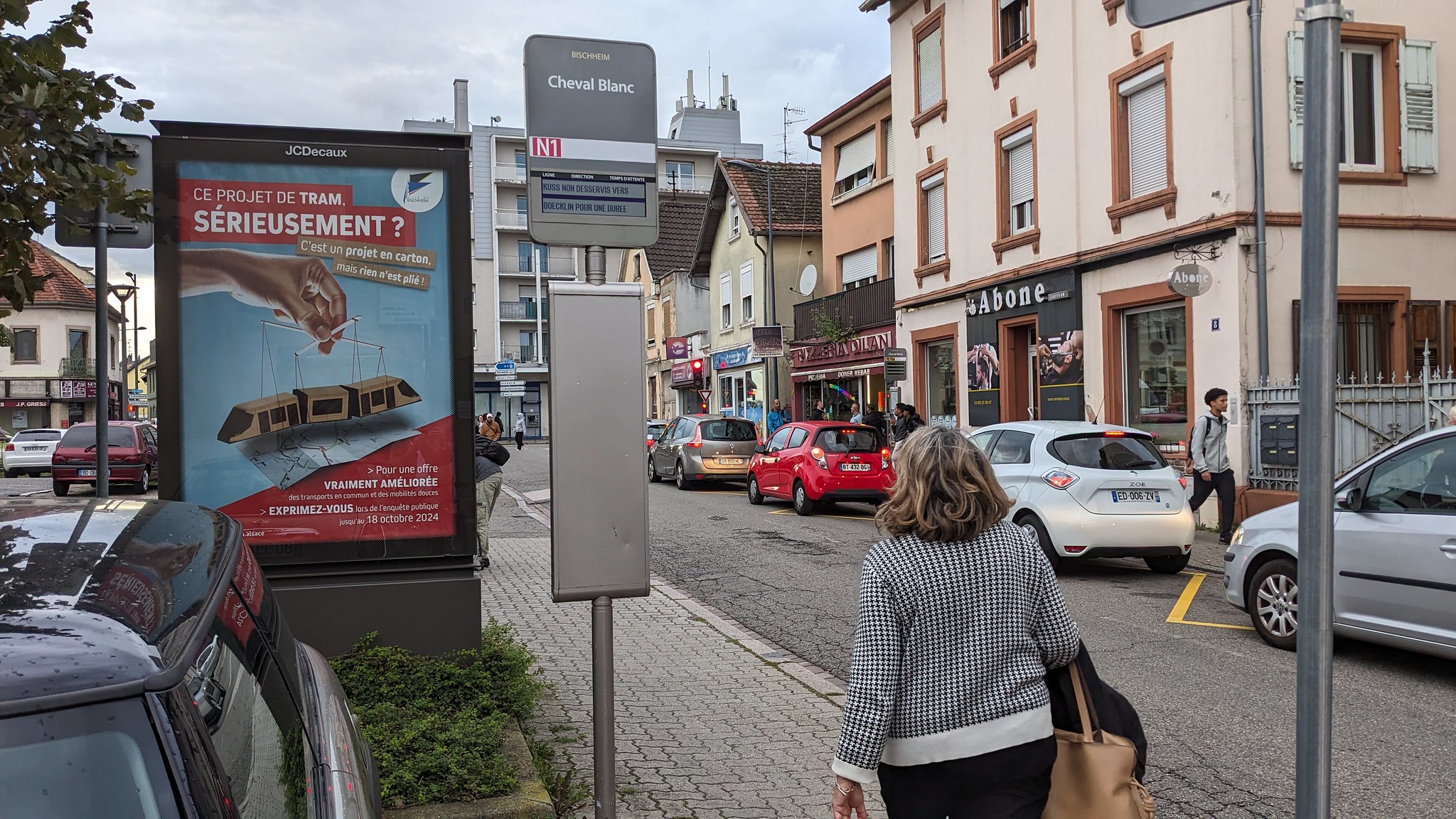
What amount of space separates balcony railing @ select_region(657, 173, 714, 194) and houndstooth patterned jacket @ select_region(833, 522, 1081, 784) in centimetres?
7013

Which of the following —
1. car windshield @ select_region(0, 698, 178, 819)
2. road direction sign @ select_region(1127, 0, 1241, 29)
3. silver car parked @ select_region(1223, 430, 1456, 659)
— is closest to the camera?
car windshield @ select_region(0, 698, 178, 819)

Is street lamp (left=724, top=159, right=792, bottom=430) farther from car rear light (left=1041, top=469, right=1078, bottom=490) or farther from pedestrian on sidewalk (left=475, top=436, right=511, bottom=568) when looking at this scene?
car rear light (left=1041, top=469, right=1078, bottom=490)

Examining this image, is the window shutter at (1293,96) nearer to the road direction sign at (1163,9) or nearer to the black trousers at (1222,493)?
the black trousers at (1222,493)

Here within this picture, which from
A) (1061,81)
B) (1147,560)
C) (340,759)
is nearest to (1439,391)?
(1147,560)

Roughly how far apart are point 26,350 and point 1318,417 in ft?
221

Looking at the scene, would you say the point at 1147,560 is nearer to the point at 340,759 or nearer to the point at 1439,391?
the point at 1439,391

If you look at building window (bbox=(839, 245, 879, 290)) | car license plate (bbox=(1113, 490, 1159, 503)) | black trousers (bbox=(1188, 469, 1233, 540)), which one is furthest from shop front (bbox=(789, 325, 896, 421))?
car license plate (bbox=(1113, 490, 1159, 503))

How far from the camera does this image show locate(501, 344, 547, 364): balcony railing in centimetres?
7369

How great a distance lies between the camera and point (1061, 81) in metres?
19.3

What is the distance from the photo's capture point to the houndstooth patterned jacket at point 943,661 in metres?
2.72

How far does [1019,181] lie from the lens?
21.1 m

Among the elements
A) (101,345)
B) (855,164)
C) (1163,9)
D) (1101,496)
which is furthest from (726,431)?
(1163,9)

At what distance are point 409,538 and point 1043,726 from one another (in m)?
3.67

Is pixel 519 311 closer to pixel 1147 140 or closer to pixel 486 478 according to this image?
pixel 1147 140
